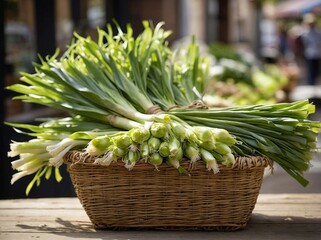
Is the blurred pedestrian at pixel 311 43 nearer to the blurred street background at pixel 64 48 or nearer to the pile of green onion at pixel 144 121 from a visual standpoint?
the blurred street background at pixel 64 48

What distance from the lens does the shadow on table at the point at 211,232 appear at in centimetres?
284

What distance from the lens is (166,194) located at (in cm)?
284

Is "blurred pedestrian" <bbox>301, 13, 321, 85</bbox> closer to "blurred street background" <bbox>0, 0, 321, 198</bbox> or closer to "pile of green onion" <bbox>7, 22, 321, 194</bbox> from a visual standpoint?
"blurred street background" <bbox>0, 0, 321, 198</bbox>

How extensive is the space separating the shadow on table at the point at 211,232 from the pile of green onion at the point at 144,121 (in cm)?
18

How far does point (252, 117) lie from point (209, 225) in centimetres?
44

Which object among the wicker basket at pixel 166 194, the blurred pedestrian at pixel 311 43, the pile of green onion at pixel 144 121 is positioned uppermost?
the pile of green onion at pixel 144 121

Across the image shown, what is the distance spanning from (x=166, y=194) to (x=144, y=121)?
0.30m

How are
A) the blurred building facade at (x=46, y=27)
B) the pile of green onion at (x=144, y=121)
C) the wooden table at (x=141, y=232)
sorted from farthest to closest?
the blurred building facade at (x=46, y=27) → the wooden table at (x=141, y=232) → the pile of green onion at (x=144, y=121)

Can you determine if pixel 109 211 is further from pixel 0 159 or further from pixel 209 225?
pixel 0 159

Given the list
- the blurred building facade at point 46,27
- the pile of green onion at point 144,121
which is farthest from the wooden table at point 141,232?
the blurred building facade at point 46,27

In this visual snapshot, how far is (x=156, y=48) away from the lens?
11.0ft

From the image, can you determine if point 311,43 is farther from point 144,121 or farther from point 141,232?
point 141,232

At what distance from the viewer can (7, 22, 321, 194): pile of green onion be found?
275 centimetres

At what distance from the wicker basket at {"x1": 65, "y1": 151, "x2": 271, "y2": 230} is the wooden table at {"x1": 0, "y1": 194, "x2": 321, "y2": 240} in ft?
0.17
